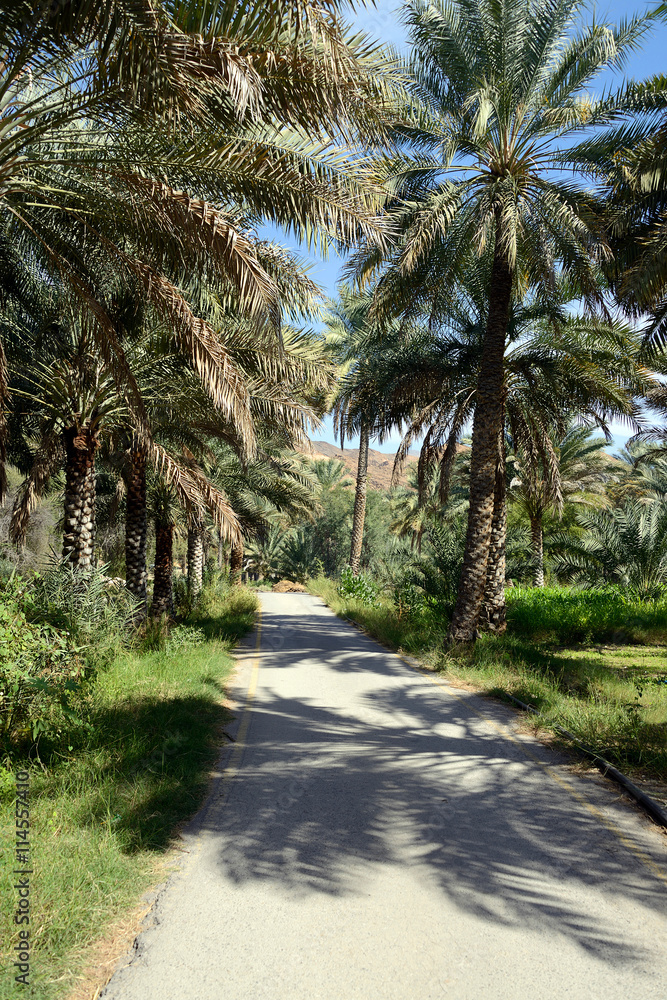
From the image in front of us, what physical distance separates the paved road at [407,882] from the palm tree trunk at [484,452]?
5822 millimetres

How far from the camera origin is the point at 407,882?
13.8ft

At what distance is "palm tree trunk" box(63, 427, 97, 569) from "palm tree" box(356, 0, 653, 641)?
19.3 feet

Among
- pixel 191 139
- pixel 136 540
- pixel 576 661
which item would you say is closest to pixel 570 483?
pixel 576 661

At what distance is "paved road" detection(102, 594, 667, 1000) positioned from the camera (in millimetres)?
3262

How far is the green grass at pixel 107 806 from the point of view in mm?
3436

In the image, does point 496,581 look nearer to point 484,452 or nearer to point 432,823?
point 484,452

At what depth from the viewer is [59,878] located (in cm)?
377

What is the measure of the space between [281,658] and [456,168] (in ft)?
33.2

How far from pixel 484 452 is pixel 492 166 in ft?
17.8

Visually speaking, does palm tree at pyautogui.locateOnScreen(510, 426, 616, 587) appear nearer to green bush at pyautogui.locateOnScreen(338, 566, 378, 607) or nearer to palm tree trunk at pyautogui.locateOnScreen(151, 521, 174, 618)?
green bush at pyautogui.locateOnScreen(338, 566, 378, 607)

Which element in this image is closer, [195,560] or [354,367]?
[354,367]

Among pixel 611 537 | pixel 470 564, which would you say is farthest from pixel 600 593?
pixel 470 564

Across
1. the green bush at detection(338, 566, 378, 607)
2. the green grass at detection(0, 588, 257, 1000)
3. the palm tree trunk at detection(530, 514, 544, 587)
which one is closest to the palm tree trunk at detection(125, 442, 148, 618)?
the green grass at detection(0, 588, 257, 1000)

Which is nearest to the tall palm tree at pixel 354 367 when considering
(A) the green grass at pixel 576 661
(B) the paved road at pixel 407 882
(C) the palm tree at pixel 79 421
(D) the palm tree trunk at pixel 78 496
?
(A) the green grass at pixel 576 661
